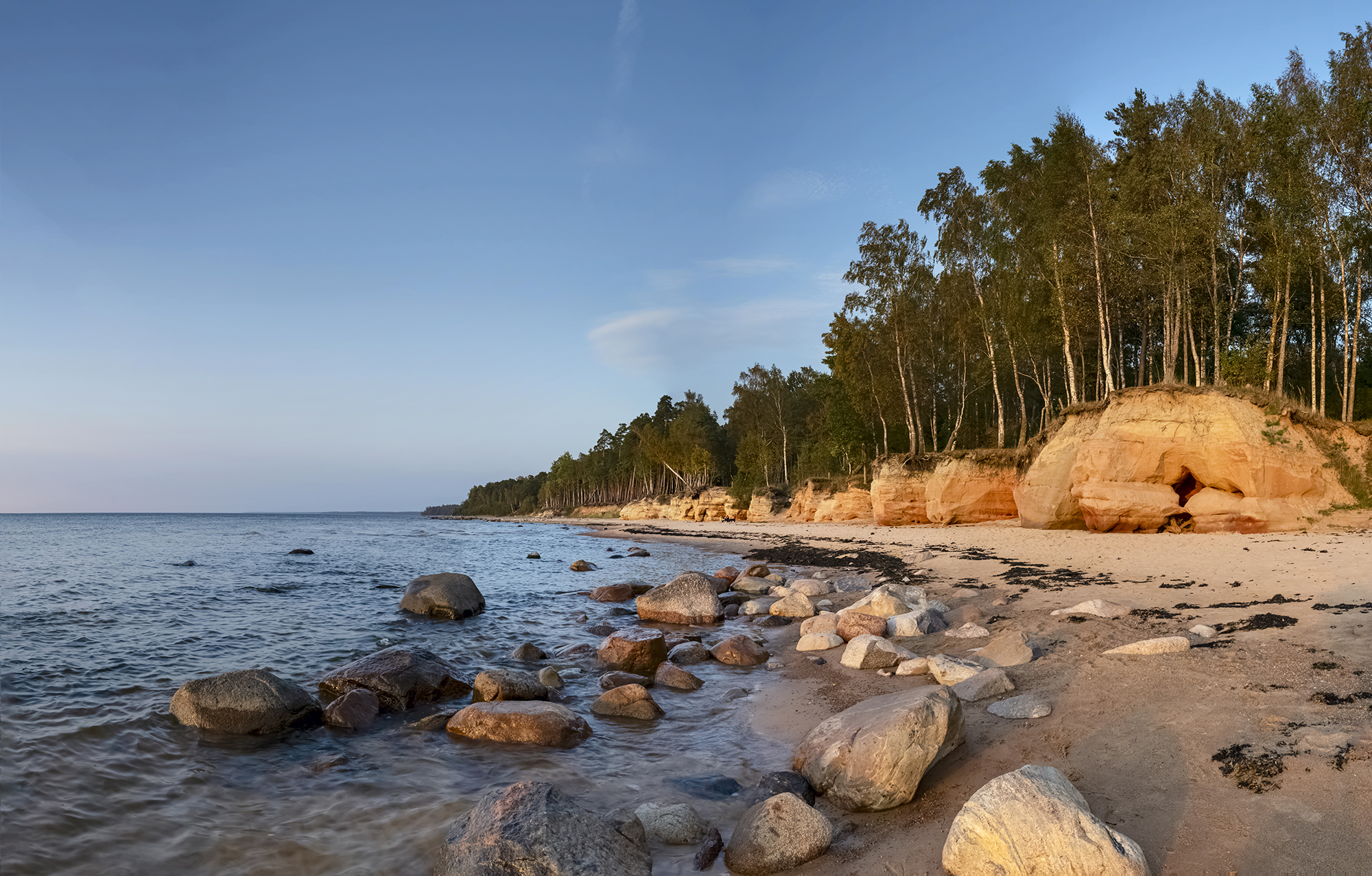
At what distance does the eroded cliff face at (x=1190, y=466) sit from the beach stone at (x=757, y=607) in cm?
1388

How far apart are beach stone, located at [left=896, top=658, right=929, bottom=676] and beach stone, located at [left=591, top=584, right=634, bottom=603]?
10.4 meters

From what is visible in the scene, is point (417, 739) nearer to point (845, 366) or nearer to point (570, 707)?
point (570, 707)

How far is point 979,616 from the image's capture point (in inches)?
452

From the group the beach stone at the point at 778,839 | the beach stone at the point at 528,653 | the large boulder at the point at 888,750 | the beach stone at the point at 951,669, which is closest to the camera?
the beach stone at the point at 778,839

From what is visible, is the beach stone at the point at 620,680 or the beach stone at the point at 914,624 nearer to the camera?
the beach stone at the point at 620,680

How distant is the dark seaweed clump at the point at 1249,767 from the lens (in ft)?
13.8

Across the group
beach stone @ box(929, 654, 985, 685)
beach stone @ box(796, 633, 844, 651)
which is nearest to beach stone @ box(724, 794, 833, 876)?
beach stone @ box(929, 654, 985, 685)

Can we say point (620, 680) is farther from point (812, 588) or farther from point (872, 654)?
point (812, 588)

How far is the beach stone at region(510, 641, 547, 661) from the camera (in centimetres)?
1104

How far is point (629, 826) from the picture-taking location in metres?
4.77

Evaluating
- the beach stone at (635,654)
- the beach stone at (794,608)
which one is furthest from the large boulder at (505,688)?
the beach stone at (794,608)

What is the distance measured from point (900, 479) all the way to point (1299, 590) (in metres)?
26.0

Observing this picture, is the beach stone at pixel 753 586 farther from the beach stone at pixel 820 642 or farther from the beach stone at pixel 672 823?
the beach stone at pixel 672 823

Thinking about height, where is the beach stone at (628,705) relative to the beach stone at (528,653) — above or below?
above
